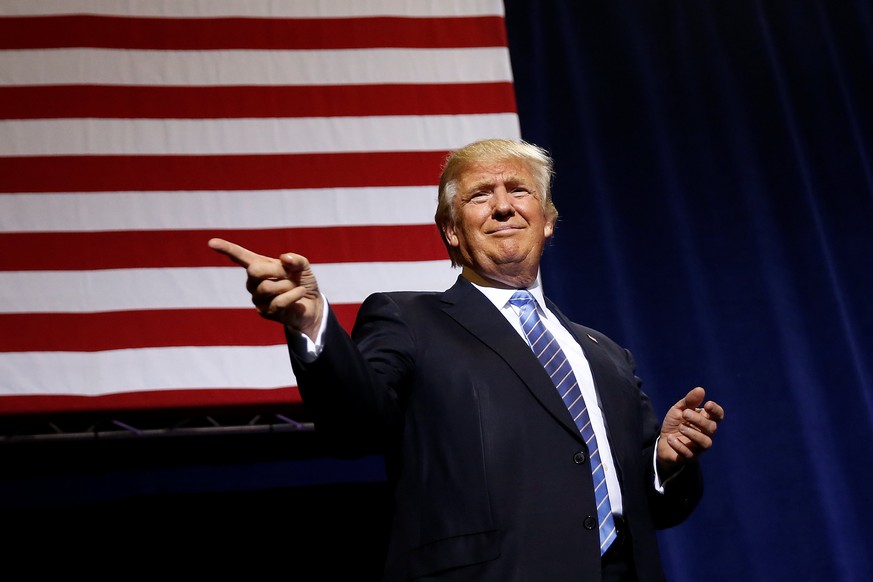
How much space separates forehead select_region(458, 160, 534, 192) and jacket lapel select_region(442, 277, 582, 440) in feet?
0.78

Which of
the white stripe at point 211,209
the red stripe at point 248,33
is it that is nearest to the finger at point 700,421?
the white stripe at point 211,209

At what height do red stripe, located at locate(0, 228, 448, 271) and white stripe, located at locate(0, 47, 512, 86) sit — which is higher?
white stripe, located at locate(0, 47, 512, 86)

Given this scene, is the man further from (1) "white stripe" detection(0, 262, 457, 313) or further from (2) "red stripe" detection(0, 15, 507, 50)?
(2) "red stripe" detection(0, 15, 507, 50)

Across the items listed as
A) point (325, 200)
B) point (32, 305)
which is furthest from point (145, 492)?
point (325, 200)

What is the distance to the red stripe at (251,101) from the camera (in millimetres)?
2547

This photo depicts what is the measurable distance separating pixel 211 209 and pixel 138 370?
0.47 meters

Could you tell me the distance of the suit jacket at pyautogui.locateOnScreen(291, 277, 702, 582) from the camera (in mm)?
1199

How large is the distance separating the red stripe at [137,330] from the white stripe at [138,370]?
0.06ft

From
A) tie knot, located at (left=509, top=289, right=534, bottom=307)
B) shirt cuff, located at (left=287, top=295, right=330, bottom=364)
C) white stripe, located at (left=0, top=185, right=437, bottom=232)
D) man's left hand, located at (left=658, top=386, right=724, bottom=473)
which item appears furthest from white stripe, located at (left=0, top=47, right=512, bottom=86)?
shirt cuff, located at (left=287, top=295, right=330, bottom=364)

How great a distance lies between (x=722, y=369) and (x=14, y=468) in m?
2.06

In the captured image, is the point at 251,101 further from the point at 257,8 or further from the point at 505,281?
the point at 505,281

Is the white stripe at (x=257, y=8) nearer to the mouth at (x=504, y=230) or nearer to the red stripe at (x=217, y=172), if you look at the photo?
the red stripe at (x=217, y=172)

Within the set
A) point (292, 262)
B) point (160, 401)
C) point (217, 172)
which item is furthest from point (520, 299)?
point (217, 172)

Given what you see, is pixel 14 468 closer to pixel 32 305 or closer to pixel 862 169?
pixel 32 305
